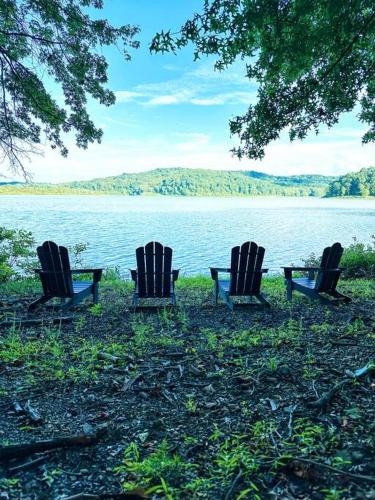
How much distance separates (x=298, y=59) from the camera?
468cm

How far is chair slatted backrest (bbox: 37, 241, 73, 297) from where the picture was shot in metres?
5.95

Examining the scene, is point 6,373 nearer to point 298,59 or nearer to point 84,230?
point 298,59

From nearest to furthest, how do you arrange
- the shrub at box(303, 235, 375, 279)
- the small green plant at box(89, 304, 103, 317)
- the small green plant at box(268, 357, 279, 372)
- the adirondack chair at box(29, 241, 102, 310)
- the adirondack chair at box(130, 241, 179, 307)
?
the small green plant at box(268, 357, 279, 372) → the small green plant at box(89, 304, 103, 317) → the adirondack chair at box(29, 241, 102, 310) → the adirondack chair at box(130, 241, 179, 307) → the shrub at box(303, 235, 375, 279)

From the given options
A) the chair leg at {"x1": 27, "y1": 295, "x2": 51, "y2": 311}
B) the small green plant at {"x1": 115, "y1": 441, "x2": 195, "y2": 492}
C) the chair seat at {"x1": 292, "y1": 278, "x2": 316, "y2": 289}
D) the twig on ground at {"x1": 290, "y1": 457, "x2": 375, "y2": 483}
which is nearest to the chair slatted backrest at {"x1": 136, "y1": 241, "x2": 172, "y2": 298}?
the chair leg at {"x1": 27, "y1": 295, "x2": 51, "y2": 311}

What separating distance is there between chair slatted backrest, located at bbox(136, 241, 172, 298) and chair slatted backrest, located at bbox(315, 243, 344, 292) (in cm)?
281

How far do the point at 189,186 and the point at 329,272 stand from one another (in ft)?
410

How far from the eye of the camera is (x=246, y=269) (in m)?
6.28

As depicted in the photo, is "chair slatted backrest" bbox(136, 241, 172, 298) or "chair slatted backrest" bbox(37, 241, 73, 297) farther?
"chair slatted backrest" bbox(136, 241, 172, 298)

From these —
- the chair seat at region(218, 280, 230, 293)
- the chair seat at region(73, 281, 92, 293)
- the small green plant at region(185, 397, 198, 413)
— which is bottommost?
the small green plant at region(185, 397, 198, 413)

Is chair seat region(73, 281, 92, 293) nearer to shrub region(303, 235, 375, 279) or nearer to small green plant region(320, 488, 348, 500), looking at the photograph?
small green plant region(320, 488, 348, 500)

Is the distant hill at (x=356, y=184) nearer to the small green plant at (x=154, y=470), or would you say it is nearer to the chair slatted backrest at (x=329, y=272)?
the chair slatted backrest at (x=329, y=272)

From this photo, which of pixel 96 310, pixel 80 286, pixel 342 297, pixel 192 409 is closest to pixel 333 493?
pixel 192 409

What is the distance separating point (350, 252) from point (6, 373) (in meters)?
11.9

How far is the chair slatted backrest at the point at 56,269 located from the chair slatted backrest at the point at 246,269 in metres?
3.03
